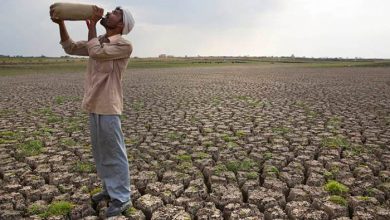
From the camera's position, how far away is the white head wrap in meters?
2.69

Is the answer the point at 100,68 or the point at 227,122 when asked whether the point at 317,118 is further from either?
the point at 100,68

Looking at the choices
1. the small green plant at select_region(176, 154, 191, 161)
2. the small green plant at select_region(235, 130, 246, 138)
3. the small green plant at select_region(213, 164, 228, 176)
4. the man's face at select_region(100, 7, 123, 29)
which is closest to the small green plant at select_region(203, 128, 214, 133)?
the small green plant at select_region(235, 130, 246, 138)

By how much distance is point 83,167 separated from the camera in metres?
4.10

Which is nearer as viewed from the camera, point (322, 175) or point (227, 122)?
point (322, 175)

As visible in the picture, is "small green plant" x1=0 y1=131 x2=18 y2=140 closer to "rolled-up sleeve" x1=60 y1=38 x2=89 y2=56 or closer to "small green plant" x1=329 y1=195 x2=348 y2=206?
"rolled-up sleeve" x1=60 y1=38 x2=89 y2=56

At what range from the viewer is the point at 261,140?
5391 millimetres

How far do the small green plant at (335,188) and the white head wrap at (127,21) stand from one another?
2272 millimetres

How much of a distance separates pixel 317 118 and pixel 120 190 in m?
5.30

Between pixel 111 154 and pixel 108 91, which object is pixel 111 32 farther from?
pixel 111 154

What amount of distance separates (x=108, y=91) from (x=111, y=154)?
49cm

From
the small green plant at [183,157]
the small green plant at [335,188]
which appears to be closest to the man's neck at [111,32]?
the small green plant at [183,157]

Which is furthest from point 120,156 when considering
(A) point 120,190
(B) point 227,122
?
(B) point 227,122

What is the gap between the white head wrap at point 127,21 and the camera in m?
2.69

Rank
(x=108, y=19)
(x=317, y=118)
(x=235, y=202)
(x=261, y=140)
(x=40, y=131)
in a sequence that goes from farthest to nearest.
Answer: (x=317, y=118) < (x=40, y=131) < (x=261, y=140) < (x=235, y=202) < (x=108, y=19)
